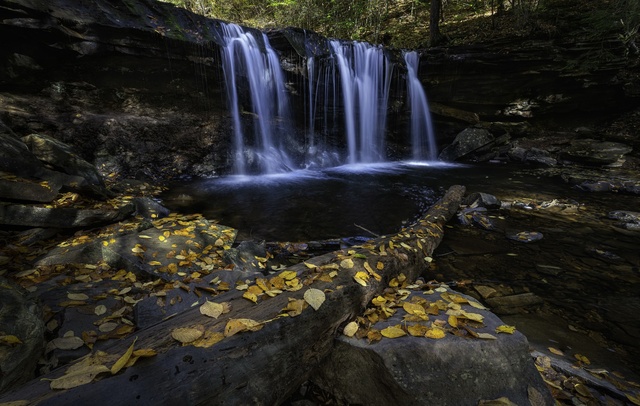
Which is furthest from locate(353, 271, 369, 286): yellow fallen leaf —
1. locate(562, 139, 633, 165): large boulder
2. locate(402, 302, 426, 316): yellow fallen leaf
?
locate(562, 139, 633, 165): large boulder

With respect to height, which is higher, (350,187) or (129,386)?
(129,386)

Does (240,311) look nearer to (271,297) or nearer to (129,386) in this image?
(271,297)

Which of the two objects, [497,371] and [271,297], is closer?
[497,371]

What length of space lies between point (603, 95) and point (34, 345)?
60.5 feet

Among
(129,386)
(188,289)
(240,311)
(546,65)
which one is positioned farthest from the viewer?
(546,65)

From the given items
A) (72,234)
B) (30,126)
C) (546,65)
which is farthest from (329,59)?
(72,234)

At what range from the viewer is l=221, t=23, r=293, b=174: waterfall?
10516 millimetres

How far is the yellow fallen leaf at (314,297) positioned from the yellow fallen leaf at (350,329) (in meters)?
0.30

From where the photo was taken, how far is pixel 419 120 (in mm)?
14508

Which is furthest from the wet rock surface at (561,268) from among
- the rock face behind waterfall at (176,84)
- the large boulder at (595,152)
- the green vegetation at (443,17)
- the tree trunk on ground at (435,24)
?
the tree trunk on ground at (435,24)

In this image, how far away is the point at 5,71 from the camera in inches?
288

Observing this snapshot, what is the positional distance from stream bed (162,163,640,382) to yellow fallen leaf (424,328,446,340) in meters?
1.32

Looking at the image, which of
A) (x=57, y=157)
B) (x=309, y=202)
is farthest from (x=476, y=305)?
(x=57, y=157)

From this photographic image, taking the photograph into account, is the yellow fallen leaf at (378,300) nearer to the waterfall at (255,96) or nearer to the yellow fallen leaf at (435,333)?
the yellow fallen leaf at (435,333)
